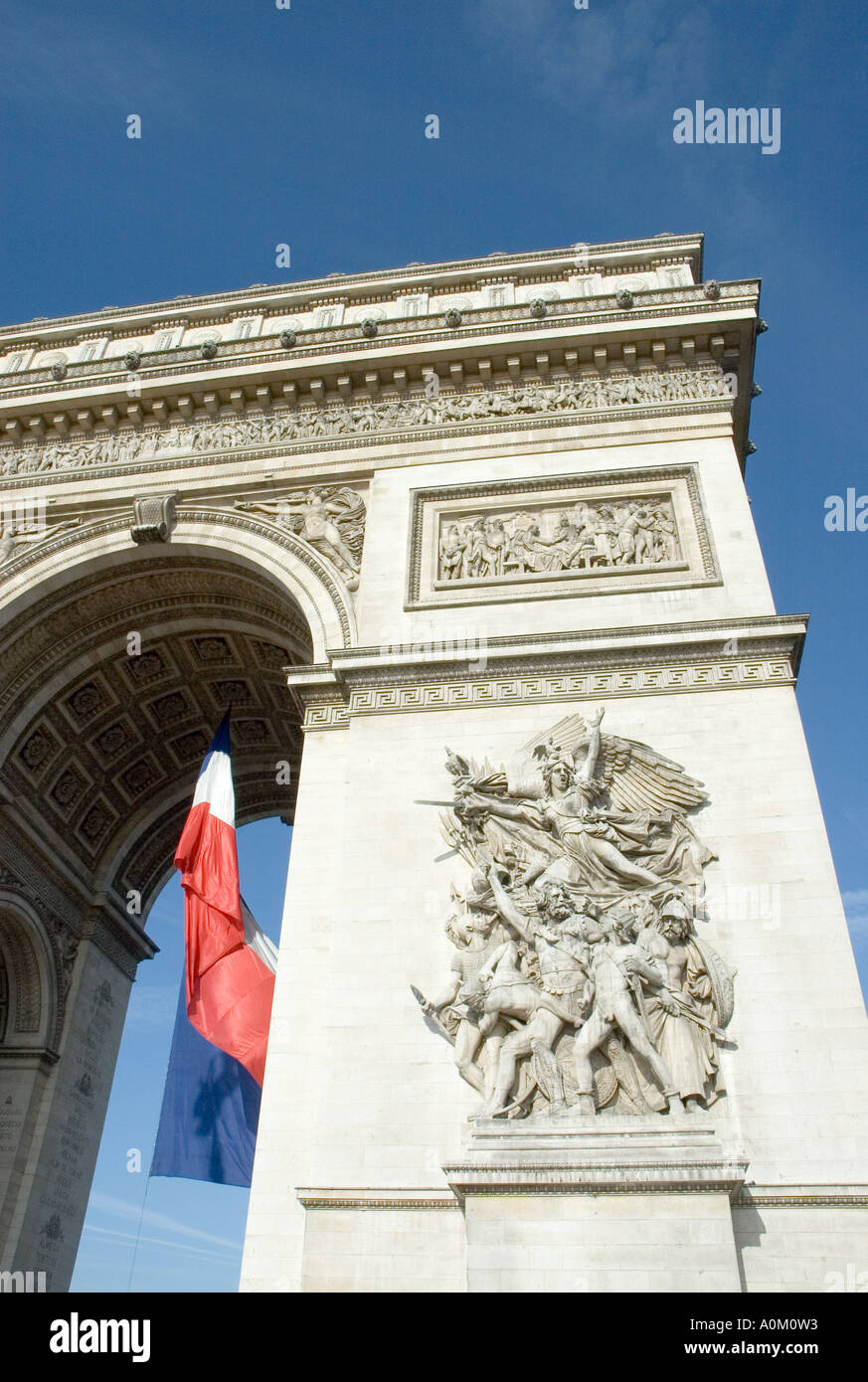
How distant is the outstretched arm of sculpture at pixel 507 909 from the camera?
8906 millimetres

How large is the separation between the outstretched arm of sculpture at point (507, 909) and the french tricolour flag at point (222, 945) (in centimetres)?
282

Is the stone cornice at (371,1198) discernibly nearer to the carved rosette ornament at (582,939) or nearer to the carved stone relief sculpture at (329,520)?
the carved rosette ornament at (582,939)

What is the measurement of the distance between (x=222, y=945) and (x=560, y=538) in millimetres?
6101

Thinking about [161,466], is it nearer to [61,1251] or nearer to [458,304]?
[458,304]

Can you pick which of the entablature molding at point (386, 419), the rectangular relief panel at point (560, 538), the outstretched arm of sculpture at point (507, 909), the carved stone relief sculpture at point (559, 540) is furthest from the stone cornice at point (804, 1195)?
the entablature molding at point (386, 419)

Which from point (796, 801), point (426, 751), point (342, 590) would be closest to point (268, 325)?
point (342, 590)

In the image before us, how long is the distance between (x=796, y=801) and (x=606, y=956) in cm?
243

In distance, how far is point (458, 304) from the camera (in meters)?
16.5

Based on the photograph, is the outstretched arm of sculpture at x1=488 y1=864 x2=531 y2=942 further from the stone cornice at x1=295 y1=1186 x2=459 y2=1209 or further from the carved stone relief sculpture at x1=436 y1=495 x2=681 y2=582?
the carved stone relief sculpture at x1=436 y1=495 x2=681 y2=582

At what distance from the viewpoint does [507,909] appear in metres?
9.06

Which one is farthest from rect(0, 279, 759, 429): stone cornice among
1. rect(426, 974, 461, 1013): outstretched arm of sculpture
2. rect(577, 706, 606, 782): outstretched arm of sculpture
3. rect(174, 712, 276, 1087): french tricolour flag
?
rect(426, 974, 461, 1013): outstretched arm of sculpture

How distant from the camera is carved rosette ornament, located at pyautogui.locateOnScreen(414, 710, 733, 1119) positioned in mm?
8016

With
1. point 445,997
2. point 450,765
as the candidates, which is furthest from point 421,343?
point 445,997

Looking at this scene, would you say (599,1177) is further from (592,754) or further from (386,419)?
(386,419)
